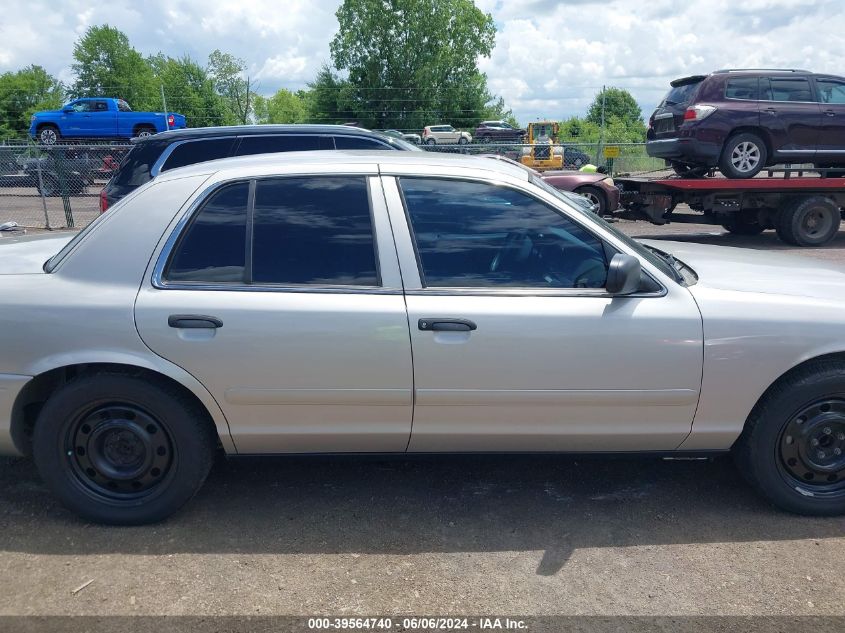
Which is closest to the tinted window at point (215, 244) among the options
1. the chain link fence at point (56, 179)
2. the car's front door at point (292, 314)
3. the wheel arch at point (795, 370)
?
the car's front door at point (292, 314)

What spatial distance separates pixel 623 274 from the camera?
3207mm

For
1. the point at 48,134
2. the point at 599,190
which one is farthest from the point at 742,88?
the point at 48,134

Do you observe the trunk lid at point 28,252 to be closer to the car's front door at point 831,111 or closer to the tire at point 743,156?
the tire at point 743,156

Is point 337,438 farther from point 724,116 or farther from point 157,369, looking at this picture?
point 724,116

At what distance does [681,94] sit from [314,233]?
10.1 metres

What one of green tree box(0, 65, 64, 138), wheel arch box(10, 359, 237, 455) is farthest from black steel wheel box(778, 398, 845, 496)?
green tree box(0, 65, 64, 138)

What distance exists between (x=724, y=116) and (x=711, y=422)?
9.16m

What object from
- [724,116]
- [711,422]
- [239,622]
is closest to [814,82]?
[724,116]

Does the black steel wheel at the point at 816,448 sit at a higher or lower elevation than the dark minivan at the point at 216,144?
lower

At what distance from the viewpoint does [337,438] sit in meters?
3.42

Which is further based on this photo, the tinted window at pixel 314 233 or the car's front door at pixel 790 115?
the car's front door at pixel 790 115

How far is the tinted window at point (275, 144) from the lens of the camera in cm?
779

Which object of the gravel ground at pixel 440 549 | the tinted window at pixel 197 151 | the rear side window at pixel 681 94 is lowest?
the gravel ground at pixel 440 549

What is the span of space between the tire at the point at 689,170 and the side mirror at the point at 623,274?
9925mm
